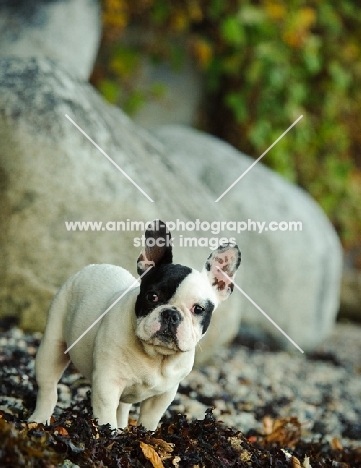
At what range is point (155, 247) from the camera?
261 cm

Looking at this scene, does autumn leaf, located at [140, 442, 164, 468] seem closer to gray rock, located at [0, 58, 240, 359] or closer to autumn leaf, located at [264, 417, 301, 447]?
autumn leaf, located at [264, 417, 301, 447]

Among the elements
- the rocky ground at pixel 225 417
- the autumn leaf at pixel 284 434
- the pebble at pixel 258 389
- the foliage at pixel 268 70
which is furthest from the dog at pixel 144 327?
the foliage at pixel 268 70

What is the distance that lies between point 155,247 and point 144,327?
32 cm

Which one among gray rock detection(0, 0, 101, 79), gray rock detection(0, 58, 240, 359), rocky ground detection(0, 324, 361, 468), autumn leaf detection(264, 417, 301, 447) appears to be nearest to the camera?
rocky ground detection(0, 324, 361, 468)

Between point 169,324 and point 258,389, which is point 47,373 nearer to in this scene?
point 169,324

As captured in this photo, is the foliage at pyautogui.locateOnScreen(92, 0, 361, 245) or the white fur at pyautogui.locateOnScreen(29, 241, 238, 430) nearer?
the white fur at pyautogui.locateOnScreen(29, 241, 238, 430)

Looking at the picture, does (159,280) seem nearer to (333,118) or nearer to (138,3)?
(138,3)

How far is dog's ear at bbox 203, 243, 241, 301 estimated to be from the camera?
8.70 ft

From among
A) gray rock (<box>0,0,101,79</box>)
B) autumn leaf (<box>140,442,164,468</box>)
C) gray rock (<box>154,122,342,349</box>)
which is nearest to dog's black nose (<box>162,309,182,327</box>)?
autumn leaf (<box>140,442,164,468</box>)

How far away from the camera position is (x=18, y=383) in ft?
11.2

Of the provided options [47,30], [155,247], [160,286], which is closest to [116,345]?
[160,286]

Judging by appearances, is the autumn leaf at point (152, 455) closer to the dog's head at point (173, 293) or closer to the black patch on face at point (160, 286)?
the dog's head at point (173, 293)

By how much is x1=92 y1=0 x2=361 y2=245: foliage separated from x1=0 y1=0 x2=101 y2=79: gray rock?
1568mm

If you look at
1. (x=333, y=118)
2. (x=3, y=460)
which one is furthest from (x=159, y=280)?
(x=333, y=118)
